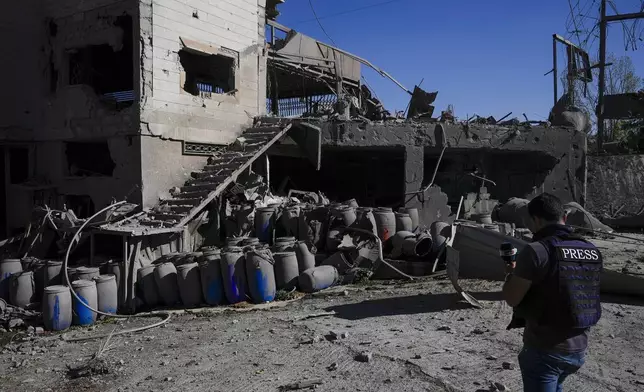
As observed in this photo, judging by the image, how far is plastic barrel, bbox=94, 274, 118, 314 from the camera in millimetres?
7188

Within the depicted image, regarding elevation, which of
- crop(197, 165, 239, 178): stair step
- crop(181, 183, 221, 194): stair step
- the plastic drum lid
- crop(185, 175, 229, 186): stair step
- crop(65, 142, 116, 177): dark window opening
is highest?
crop(65, 142, 116, 177): dark window opening

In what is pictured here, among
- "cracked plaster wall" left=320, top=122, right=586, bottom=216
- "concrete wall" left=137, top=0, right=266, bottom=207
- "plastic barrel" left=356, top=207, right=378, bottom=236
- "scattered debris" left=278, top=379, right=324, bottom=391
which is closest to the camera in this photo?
"scattered debris" left=278, top=379, right=324, bottom=391

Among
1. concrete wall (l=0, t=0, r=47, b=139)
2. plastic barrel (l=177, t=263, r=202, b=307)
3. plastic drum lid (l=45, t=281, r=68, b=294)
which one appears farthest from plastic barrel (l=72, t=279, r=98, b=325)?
concrete wall (l=0, t=0, r=47, b=139)

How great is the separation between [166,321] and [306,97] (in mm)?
12060

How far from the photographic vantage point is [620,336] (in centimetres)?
480

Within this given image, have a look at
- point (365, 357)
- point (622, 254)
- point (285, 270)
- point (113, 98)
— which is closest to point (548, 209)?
point (365, 357)

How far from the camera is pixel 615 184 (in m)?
13.3

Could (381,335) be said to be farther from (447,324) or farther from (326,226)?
(326,226)

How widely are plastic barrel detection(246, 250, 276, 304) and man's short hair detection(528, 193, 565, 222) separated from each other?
203 inches

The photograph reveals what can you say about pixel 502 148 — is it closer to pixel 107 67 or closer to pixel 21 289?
pixel 107 67

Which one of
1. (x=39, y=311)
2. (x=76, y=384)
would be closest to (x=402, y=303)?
(x=76, y=384)

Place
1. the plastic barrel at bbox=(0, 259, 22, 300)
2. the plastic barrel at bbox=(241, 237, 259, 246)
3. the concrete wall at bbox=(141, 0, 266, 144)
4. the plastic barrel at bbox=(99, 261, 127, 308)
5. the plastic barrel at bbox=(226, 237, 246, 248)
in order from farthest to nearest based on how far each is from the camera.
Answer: the concrete wall at bbox=(141, 0, 266, 144) < the plastic barrel at bbox=(241, 237, 259, 246) < the plastic barrel at bbox=(226, 237, 246, 248) < the plastic barrel at bbox=(0, 259, 22, 300) < the plastic barrel at bbox=(99, 261, 127, 308)

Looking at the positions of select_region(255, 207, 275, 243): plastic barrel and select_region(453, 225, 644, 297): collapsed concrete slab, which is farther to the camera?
select_region(255, 207, 275, 243): plastic barrel

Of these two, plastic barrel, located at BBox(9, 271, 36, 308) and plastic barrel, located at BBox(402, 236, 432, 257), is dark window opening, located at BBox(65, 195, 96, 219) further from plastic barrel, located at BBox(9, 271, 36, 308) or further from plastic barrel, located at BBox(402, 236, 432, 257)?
plastic barrel, located at BBox(402, 236, 432, 257)
